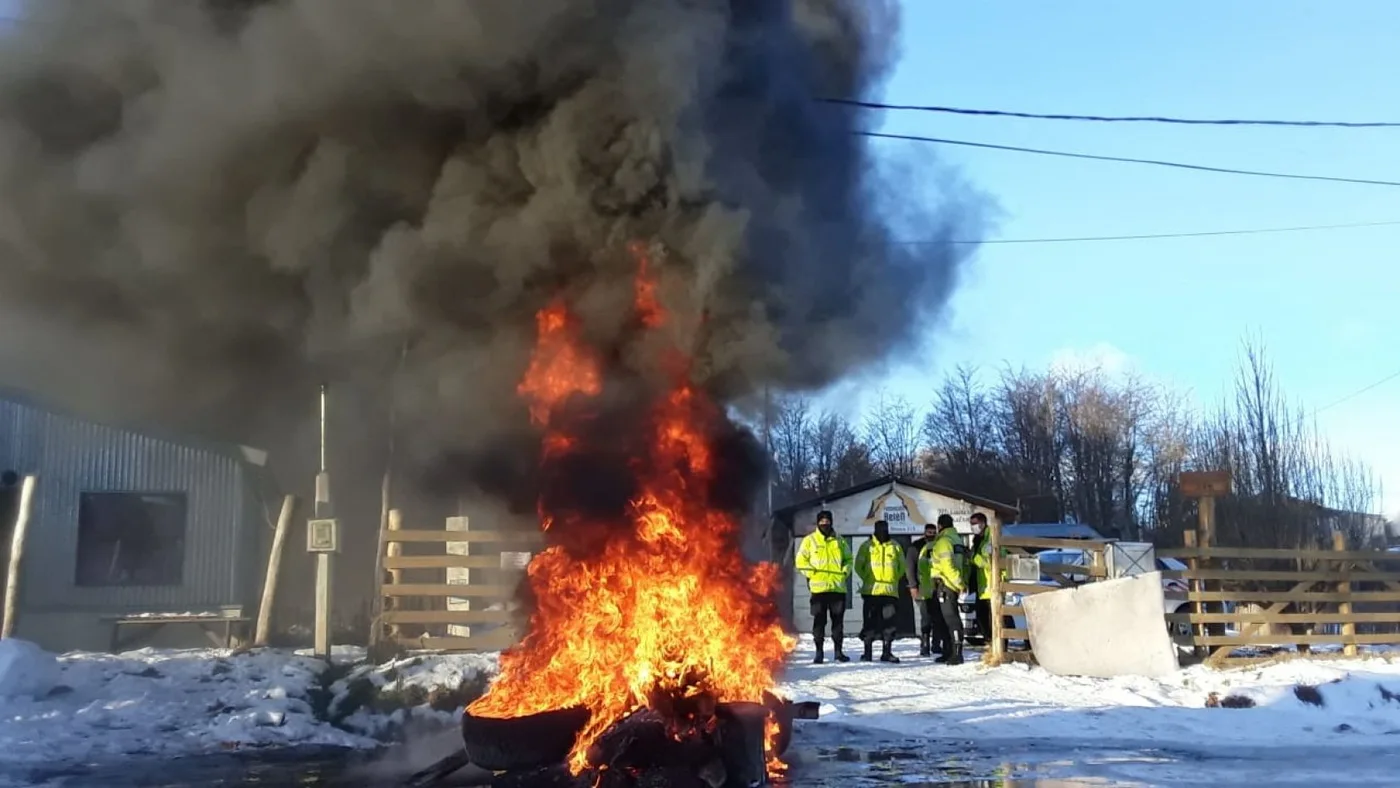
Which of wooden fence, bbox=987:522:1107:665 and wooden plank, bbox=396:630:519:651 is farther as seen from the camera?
wooden plank, bbox=396:630:519:651

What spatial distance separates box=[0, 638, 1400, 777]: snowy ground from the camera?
9.39 metres

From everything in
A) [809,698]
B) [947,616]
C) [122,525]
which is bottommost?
[809,698]

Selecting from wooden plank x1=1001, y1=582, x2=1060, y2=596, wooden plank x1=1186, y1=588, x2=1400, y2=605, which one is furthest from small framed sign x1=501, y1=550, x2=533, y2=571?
wooden plank x1=1186, y1=588, x2=1400, y2=605

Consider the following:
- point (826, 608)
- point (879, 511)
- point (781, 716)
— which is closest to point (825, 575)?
point (826, 608)

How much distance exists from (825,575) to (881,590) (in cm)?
76

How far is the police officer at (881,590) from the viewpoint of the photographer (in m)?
14.1

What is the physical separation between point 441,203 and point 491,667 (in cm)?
462

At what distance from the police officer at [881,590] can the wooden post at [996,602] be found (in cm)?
113

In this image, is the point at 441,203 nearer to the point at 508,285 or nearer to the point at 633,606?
the point at 508,285

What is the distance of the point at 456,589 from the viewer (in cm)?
1344

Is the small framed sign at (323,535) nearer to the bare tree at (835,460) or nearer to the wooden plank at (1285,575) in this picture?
the wooden plank at (1285,575)

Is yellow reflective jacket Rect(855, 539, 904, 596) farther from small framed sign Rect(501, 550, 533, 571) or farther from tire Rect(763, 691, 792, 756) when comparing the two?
tire Rect(763, 691, 792, 756)

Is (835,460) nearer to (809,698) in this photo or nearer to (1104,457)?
(1104,457)

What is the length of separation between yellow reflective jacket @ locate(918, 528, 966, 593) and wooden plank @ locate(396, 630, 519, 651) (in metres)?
4.83
